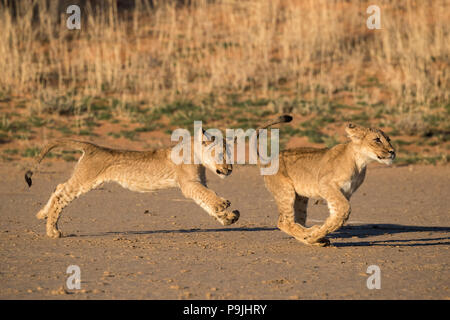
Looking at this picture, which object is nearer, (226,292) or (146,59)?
(226,292)

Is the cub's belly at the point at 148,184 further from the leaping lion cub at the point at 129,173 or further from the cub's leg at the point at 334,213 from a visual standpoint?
the cub's leg at the point at 334,213

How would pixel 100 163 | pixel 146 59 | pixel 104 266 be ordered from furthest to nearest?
pixel 146 59, pixel 100 163, pixel 104 266

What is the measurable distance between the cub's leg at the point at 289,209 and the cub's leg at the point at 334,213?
160 mm

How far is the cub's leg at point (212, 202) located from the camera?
8.16m

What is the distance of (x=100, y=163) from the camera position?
8.84 meters

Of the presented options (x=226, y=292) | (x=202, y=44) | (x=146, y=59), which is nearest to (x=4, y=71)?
(x=146, y=59)

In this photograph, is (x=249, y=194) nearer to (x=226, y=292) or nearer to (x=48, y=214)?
(x=48, y=214)

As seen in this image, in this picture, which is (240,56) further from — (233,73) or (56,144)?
(56,144)

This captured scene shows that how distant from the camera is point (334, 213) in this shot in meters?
7.74

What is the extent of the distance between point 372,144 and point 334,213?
2.79ft

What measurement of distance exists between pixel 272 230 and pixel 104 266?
290cm

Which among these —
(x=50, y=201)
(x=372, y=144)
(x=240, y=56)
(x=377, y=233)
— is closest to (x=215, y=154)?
(x=372, y=144)

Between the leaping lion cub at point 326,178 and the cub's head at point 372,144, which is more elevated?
the cub's head at point 372,144

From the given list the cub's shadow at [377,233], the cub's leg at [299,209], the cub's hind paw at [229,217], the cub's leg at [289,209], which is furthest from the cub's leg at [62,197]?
the cub's leg at [299,209]
